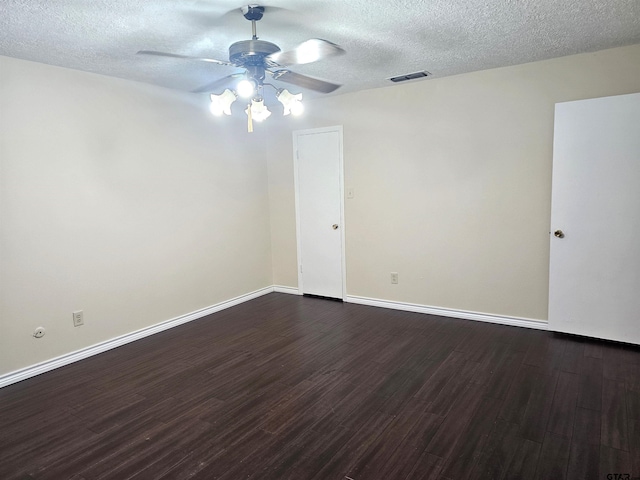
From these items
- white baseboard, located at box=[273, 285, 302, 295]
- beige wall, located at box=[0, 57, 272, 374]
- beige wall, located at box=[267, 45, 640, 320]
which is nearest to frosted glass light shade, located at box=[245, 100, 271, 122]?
beige wall, located at box=[0, 57, 272, 374]

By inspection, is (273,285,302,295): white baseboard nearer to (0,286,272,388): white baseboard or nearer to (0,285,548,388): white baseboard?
(0,285,548,388): white baseboard

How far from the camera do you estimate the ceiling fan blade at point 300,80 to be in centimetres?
269

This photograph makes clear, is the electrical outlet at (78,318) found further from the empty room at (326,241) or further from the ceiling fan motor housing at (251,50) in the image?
the ceiling fan motor housing at (251,50)

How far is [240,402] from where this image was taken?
107 inches

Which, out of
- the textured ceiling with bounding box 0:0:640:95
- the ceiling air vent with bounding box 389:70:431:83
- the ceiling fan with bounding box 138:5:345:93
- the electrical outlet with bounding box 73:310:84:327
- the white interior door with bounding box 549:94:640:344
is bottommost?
the electrical outlet with bounding box 73:310:84:327

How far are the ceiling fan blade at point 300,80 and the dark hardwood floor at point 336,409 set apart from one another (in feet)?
6.91

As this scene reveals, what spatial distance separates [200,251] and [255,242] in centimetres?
89

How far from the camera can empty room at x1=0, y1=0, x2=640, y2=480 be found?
2.31 metres

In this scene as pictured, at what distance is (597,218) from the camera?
11.1ft

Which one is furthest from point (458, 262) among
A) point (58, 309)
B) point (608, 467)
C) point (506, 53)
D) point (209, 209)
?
point (58, 309)

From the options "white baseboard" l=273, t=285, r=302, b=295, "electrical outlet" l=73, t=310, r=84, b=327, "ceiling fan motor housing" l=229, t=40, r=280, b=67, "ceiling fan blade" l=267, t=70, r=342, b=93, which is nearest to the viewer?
"ceiling fan motor housing" l=229, t=40, r=280, b=67

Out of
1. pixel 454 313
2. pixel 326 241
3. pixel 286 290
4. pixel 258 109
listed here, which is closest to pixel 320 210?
pixel 326 241

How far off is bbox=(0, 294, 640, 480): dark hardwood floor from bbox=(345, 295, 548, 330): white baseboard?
15 cm

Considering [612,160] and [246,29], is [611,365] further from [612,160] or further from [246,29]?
[246,29]
